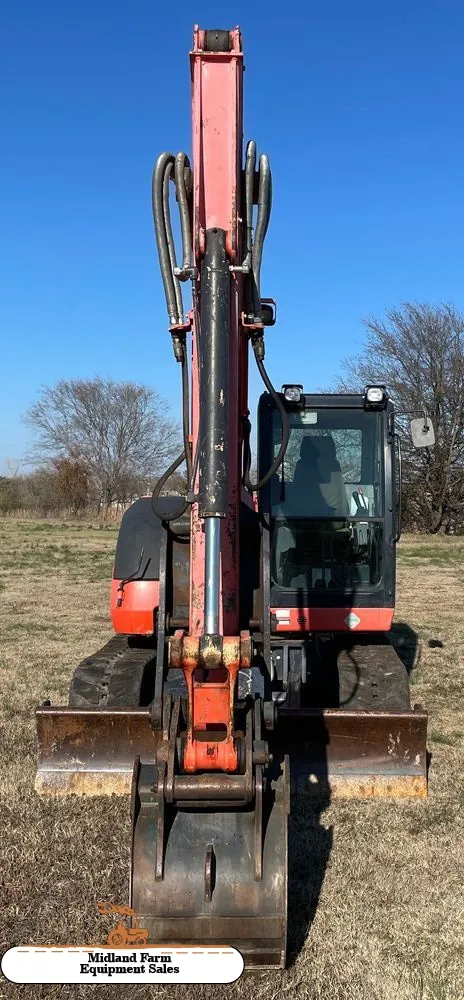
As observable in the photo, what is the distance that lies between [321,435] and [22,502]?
119 feet

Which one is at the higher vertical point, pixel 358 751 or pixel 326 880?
pixel 358 751

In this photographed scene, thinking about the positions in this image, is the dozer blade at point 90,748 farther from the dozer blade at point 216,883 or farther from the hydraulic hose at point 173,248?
the hydraulic hose at point 173,248

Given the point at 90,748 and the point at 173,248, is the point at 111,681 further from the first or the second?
the point at 173,248

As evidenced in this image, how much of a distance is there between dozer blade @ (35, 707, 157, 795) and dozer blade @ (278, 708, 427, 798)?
0.82 m

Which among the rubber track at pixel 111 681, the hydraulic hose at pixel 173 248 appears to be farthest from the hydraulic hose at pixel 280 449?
the rubber track at pixel 111 681

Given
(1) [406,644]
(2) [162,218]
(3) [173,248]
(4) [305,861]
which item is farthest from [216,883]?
(1) [406,644]

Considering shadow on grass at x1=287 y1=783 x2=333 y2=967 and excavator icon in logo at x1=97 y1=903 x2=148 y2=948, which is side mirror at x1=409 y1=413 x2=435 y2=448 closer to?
shadow on grass at x1=287 y1=783 x2=333 y2=967

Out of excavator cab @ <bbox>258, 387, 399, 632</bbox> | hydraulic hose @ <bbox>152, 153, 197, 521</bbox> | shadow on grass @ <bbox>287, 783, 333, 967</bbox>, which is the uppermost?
hydraulic hose @ <bbox>152, 153, 197, 521</bbox>

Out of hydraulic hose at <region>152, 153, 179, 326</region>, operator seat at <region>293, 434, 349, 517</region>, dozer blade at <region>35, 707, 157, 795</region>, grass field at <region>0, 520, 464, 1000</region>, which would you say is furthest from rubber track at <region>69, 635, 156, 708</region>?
hydraulic hose at <region>152, 153, 179, 326</region>

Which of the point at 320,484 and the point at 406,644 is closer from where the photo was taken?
the point at 320,484

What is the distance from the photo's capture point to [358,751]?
491 centimetres

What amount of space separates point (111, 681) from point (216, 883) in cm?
241

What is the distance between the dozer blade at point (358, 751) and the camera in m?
4.86

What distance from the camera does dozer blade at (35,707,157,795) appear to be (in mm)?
4941
